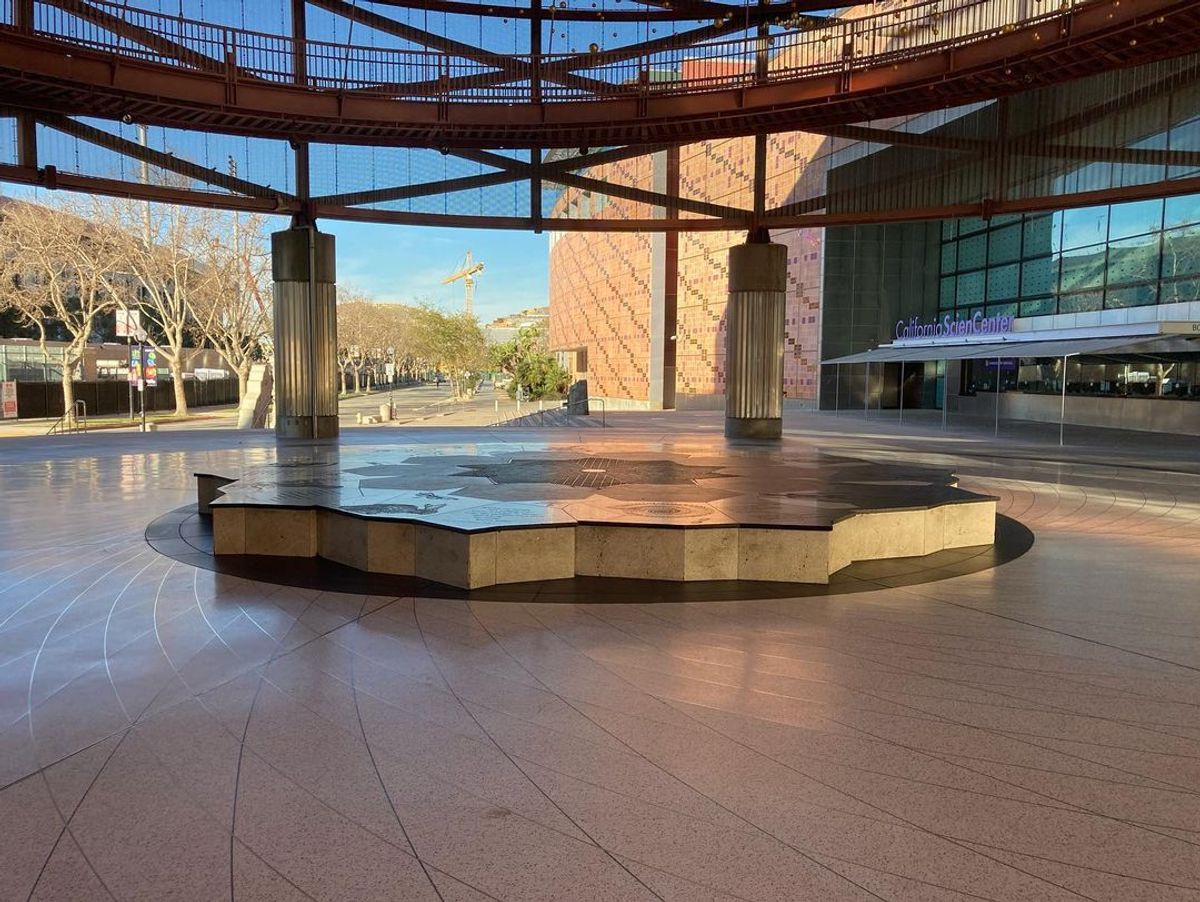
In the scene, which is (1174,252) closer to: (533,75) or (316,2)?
(533,75)

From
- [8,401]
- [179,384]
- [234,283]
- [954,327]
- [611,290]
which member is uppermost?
[611,290]

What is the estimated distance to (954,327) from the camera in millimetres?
32875

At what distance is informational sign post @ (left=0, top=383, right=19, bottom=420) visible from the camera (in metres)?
35.1

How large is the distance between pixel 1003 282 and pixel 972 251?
2544 mm

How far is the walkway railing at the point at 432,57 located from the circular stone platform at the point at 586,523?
8721 mm

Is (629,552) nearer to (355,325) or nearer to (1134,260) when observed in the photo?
(1134,260)

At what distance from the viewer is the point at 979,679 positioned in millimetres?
4773

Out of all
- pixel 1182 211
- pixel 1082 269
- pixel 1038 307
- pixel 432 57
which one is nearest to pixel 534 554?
pixel 432 57

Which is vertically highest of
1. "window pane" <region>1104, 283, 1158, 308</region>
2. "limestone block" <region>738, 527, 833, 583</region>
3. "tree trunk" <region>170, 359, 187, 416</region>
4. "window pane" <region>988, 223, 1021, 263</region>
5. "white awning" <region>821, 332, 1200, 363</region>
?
"window pane" <region>988, 223, 1021, 263</region>

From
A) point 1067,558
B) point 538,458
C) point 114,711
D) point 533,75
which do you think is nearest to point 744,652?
point 114,711

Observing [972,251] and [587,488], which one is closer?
[587,488]

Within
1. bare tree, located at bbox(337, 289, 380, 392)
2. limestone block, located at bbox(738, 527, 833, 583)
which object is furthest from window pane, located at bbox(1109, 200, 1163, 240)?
bare tree, located at bbox(337, 289, 380, 392)

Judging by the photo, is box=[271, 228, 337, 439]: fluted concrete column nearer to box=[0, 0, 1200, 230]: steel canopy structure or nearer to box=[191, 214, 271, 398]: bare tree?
box=[0, 0, 1200, 230]: steel canopy structure

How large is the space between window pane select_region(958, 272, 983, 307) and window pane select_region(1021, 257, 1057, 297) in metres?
2.58
